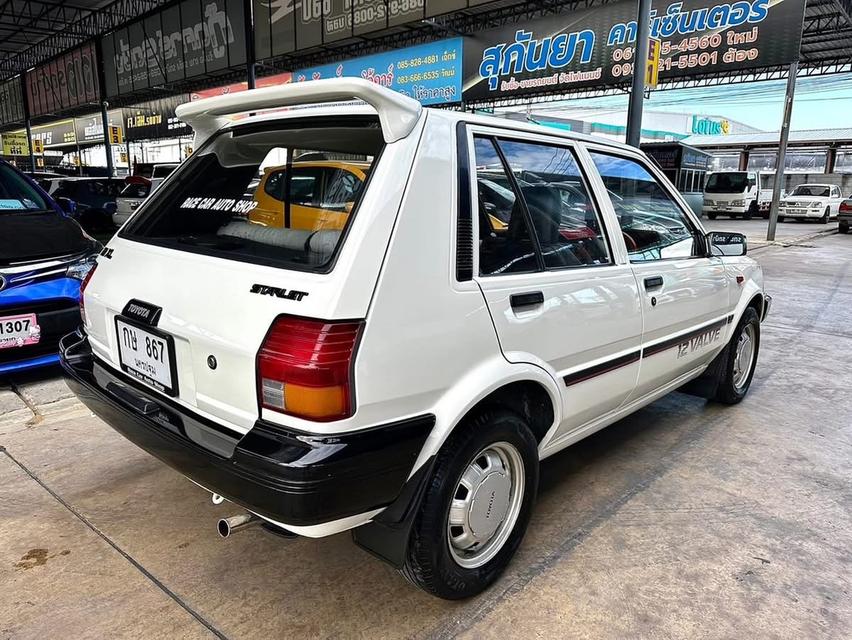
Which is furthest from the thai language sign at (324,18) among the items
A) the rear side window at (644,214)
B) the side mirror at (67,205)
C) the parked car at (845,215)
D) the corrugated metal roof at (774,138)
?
the corrugated metal roof at (774,138)

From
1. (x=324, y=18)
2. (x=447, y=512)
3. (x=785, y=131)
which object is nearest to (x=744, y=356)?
(x=447, y=512)

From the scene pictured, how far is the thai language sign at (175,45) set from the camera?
56.2 feet

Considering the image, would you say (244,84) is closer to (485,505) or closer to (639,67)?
(639,67)

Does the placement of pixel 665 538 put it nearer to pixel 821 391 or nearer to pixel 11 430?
pixel 821 391

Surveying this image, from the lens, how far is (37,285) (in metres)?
3.97

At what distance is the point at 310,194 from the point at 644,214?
1.77 metres

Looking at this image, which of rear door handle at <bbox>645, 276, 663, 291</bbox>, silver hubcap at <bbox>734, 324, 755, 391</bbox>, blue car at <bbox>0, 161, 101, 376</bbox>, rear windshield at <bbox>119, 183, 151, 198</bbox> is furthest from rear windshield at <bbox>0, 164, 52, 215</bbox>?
rear windshield at <bbox>119, 183, 151, 198</bbox>

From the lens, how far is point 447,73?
16016mm

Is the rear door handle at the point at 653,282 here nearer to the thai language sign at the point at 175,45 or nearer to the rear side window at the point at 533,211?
the rear side window at the point at 533,211

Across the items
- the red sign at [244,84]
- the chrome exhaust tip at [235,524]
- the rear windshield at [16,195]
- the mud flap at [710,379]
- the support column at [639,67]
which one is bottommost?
the mud flap at [710,379]

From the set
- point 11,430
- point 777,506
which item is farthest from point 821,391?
point 11,430

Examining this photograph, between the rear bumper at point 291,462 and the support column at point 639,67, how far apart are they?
5137 mm

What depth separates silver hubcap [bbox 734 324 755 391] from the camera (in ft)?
13.4

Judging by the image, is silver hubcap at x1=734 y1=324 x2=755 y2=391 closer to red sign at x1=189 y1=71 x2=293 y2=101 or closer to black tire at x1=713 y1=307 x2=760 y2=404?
black tire at x1=713 y1=307 x2=760 y2=404
